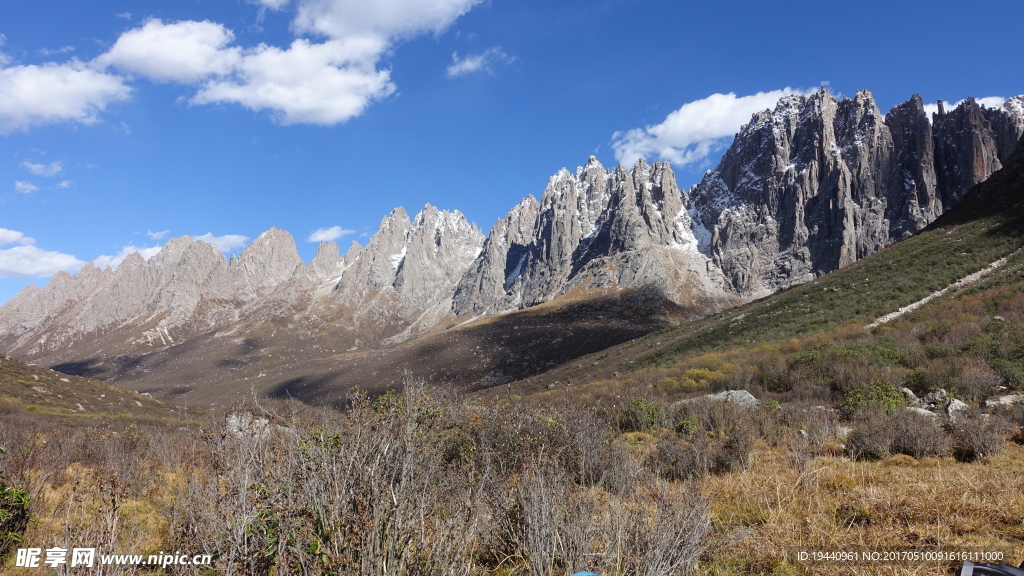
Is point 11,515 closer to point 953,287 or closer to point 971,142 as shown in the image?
point 953,287

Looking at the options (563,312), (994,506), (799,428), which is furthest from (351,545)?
(563,312)

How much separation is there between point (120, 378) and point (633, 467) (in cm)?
19936

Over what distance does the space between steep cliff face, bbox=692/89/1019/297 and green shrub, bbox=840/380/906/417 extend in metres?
139

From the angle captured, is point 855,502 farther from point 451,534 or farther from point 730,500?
point 451,534

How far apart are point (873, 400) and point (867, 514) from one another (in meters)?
8.27

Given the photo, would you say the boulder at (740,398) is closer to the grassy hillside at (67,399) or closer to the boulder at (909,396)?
the boulder at (909,396)

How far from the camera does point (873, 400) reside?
11250mm

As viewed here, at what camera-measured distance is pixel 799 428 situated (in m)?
10.1

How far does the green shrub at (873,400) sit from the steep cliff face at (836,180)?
139353 mm

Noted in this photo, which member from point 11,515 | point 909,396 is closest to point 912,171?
point 909,396

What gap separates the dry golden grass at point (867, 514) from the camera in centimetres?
412

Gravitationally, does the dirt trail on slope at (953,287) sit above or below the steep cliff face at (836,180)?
below

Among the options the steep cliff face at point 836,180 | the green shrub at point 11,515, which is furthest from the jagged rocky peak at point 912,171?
the green shrub at point 11,515

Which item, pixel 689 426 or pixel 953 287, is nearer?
pixel 689 426
